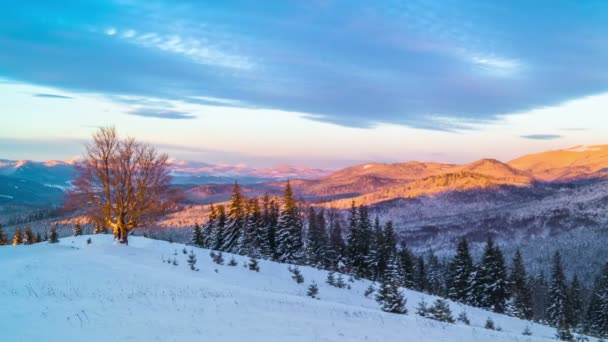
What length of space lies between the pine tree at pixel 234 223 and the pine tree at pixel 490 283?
28.4 metres

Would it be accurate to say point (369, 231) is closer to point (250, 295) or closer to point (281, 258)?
point (281, 258)

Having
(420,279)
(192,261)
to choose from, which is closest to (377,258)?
(420,279)

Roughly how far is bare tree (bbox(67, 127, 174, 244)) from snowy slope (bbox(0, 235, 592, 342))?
4.83 meters

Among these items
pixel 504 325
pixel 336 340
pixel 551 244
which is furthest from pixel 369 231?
pixel 551 244

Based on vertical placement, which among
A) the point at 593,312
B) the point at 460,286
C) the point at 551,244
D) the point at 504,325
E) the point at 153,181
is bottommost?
the point at 551,244

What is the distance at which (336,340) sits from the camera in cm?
1135

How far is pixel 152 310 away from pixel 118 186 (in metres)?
18.3

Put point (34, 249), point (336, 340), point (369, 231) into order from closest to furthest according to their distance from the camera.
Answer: point (336, 340), point (34, 249), point (369, 231)

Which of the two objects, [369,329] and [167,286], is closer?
[369,329]

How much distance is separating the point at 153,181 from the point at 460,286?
120 ft

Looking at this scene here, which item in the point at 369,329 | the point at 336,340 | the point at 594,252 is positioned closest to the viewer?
the point at 336,340

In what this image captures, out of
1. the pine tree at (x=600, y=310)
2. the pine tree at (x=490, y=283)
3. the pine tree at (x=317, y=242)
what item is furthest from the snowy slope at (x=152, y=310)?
the pine tree at (x=600, y=310)

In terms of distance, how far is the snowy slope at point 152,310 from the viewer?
10.3m

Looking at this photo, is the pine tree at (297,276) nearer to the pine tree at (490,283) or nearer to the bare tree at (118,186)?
the bare tree at (118,186)
